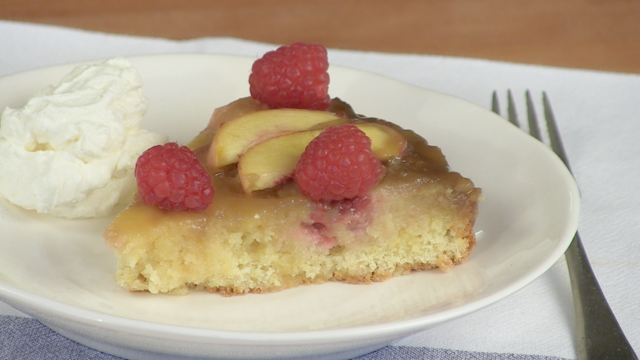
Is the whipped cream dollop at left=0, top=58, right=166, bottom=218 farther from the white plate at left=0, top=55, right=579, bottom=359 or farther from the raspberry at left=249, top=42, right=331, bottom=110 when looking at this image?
the raspberry at left=249, top=42, right=331, bottom=110

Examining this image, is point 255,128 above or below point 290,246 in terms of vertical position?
above

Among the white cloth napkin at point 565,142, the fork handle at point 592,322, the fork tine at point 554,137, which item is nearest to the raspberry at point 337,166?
the white cloth napkin at point 565,142

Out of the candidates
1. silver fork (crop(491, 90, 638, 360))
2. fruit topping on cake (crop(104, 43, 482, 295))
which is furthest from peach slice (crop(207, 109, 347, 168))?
silver fork (crop(491, 90, 638, 360))

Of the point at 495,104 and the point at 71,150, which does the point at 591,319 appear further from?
the point at 71,150

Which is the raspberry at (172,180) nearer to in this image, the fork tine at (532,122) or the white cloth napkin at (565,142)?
the white cloth napkin at (565,142)

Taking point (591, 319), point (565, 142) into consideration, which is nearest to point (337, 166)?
point (591, 319)
